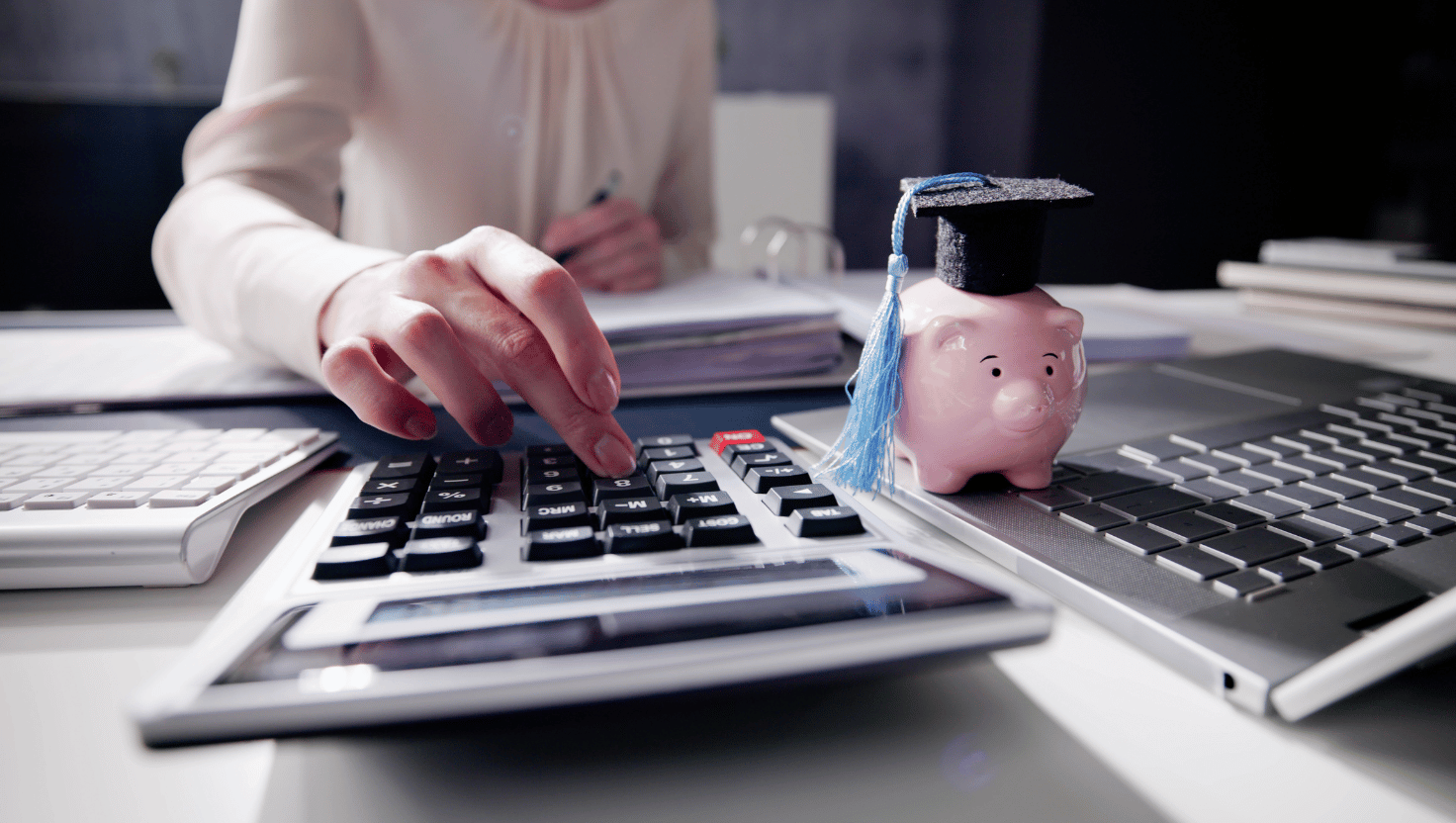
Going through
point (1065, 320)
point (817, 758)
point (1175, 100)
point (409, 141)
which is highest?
point (1175, 100)

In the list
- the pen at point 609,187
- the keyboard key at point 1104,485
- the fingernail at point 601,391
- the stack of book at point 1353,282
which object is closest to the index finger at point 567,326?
the fingernail at point 601,391

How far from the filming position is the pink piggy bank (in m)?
0.30

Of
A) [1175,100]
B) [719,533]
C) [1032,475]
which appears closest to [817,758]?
[719,533]

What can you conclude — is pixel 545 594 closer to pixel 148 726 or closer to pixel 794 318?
pixel 148 726

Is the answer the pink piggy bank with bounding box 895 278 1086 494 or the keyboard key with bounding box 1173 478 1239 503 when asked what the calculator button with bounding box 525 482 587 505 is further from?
the keyboard key with bounding box 1173 478 1239 503

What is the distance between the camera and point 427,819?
18 centimetres

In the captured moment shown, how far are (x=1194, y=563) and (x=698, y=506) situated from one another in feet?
0.54

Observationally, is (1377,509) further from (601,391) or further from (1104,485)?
(601,391)

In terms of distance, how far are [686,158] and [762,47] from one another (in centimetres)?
185

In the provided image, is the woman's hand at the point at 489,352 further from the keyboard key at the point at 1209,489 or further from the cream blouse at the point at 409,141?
the keyboard key at the point at 1209,489

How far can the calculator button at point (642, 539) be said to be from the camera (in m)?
0.24

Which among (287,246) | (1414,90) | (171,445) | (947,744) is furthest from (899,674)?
(1414,90)

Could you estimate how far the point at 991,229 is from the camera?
0.31 meters

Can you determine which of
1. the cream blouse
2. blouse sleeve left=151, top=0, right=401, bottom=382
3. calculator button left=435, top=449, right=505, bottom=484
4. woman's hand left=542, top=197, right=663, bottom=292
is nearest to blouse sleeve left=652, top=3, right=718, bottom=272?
the cream blouse
